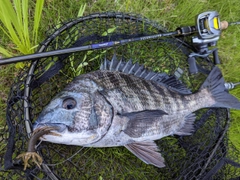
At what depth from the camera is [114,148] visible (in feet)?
8.28

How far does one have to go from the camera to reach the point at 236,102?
98.6 inches

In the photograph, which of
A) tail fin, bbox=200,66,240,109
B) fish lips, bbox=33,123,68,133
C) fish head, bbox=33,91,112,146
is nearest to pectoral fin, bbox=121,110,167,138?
fish head, bbox=33,91,112,146

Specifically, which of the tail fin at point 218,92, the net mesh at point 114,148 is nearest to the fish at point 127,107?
the tail fin at point 218,92

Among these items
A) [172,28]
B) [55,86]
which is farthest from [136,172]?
[172,28]

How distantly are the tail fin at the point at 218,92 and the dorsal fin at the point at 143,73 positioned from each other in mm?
202

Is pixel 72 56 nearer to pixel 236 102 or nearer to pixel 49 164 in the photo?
pixel 49 164

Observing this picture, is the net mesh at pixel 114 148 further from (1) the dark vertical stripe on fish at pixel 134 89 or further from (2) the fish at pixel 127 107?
(1) the dark vertical stripe on fish at pixel 134 89

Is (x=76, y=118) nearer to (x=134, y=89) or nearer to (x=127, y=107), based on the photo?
(x=127, y=107)

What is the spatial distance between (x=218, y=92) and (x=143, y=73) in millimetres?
734

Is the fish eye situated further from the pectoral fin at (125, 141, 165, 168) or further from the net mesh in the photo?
the pectoral fin at (125, 141, 165, 168)

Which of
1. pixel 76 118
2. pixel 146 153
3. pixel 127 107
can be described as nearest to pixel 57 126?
pixel 76 118

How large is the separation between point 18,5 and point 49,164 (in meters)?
1.21

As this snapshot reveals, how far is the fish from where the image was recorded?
72.8 inches

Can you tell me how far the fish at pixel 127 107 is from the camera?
72.8 inches
